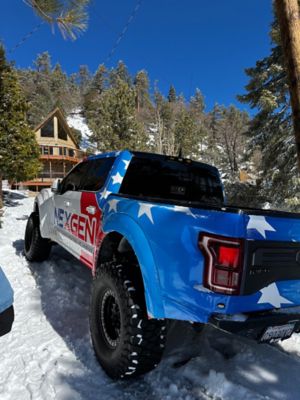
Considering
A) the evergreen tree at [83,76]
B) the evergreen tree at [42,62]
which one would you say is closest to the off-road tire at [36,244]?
the evergreen tree at [42,62]

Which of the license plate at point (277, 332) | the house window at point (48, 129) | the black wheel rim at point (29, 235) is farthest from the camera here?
the house window at point (48, 129)

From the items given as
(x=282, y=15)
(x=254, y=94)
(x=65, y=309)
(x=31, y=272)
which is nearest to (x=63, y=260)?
(x=31, y=272)

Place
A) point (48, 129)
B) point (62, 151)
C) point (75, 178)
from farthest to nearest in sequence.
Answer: point (62, 151)
point (48, 129)
point (75, 178)

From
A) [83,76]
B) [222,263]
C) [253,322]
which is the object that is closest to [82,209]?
[222,263]

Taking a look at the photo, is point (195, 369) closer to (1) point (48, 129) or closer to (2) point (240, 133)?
(2) point (240, 133)

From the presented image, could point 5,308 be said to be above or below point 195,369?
above

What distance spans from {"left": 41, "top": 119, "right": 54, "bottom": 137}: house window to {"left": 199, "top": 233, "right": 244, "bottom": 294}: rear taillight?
127ft

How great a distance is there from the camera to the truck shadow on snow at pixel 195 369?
8.84 feet

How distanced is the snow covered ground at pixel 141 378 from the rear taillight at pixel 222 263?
1.07 m

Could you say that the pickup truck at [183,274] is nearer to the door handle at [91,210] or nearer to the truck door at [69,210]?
the door handle at [91,210]

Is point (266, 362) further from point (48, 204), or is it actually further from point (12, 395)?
point (48, 204)

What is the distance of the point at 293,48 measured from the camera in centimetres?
396

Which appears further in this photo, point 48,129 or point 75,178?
point 48,129

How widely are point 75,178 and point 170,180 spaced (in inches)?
64.7
